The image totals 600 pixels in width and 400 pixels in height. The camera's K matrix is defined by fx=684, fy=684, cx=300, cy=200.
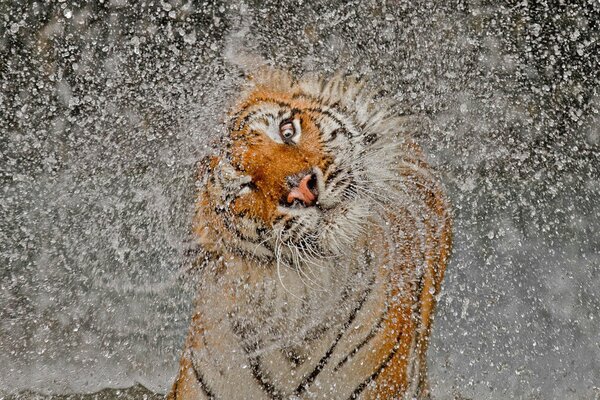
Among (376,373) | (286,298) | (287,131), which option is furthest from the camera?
(286,298)

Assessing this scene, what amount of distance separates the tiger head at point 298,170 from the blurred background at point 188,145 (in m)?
0.11

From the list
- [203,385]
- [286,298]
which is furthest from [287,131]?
[203,385]

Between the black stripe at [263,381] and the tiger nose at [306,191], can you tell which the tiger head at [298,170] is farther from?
the black stripe at [263,381]

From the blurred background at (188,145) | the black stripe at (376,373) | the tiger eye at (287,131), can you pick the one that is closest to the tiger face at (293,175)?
the tiger eye at (287,131)

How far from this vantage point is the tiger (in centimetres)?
217

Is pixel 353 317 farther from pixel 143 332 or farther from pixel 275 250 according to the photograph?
pixel 143 332

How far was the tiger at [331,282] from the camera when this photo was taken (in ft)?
7.13

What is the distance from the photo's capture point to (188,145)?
231cm

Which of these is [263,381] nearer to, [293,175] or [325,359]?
[325,359]

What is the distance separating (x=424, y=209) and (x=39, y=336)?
4.45ft

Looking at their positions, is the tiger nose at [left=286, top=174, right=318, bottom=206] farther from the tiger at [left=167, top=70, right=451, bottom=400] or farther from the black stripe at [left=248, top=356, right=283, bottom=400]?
the black stripe at [left=248, top=356, right=283, bottom=400]

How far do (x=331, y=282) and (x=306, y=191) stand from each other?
0.52m

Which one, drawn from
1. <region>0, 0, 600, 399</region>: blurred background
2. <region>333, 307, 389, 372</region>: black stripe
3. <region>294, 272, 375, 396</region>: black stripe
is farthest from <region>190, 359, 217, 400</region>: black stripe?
<region>333, 307, 389, 372</region>: black stripe

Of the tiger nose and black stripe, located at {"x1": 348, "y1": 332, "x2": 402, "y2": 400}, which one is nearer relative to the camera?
the tiger nose
